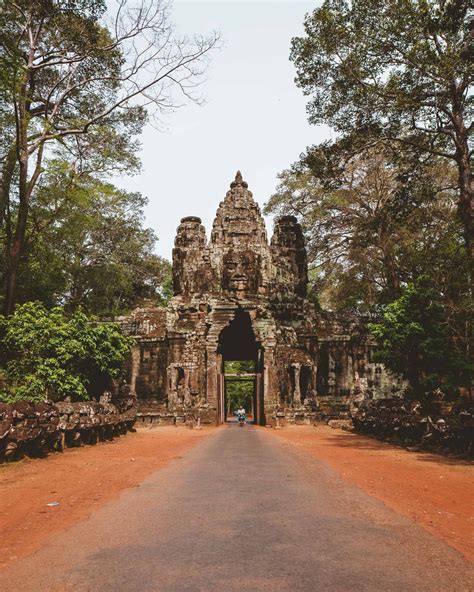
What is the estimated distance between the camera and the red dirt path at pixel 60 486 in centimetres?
487

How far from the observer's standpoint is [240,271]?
90.6 feet

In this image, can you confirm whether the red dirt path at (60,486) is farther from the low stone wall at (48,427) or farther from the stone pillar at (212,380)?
the stone pillar at (212,380)

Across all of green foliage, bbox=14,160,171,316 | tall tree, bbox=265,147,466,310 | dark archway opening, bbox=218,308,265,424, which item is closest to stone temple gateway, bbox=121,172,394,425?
dark archway opening, bbox=218,308,265,424

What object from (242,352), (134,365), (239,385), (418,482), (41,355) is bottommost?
(239,385)

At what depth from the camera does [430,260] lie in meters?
17.3

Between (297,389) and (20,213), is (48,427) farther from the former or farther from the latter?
(297,389)

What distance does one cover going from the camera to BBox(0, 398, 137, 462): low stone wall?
9.66 metres

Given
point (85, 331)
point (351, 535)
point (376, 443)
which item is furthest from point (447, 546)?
point (85, 331)

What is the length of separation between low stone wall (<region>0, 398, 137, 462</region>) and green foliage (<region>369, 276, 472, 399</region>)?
9.50m

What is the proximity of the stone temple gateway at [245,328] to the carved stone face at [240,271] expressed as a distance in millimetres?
56

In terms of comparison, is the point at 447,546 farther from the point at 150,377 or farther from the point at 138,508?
the point at 150,377

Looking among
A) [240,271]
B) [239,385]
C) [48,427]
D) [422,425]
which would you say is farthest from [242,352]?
[48,427]

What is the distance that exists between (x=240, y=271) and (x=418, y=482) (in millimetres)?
20283

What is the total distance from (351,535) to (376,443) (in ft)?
36.8
